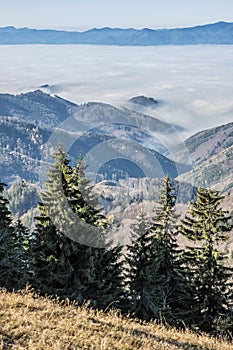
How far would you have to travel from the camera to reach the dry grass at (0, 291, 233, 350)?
988 cm

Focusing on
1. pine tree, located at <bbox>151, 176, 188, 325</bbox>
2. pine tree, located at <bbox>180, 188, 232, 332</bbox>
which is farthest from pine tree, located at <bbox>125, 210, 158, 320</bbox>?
pine tree, located at <bbox>180, 188, 232, 332</bbox>

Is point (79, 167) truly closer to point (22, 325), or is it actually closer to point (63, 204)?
point (63, 204)

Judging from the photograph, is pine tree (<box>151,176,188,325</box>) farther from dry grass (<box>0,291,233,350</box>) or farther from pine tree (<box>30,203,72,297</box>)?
dry grass (<box>0,291,233,350</box>)

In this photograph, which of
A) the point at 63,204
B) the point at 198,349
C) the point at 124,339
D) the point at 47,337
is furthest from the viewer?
the point at 63,204

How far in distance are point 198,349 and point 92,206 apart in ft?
63.3

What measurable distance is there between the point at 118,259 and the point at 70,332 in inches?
900

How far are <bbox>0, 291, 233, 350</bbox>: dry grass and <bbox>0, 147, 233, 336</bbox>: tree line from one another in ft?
47.5

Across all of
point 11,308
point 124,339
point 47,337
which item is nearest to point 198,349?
point 124,339

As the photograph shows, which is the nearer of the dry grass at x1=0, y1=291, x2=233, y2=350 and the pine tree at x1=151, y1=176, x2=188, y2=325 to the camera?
the dry grass at x1=0, y1=291, x2=233, y2=350

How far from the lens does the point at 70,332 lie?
35.3 ft

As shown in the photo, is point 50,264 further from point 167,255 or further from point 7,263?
point 167,255

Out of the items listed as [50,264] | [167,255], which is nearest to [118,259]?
[167,255]

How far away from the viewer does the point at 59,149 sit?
1209 inches

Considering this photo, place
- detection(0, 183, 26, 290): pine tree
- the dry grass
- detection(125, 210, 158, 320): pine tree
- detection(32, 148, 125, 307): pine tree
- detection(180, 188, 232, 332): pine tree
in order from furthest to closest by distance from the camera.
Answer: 1. detection(180, 188, 232, 332): pine tree
2. detection(125, 210, 158, 320): pine tree
3. detection(0, 183, 26, 290): pine tree
4. detection(32, 148, 125, 307): pine tree
5. the dry grass
